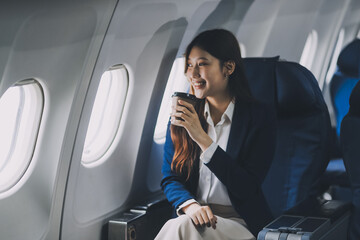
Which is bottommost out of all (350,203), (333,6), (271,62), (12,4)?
(350,203)

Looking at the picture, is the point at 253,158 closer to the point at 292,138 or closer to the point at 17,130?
the point at 292,138

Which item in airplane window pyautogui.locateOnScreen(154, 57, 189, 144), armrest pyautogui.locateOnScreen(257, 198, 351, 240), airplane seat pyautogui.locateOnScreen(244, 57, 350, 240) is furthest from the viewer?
airplane window pyautogui.locateOnScreen(154, 57, 189, 144)

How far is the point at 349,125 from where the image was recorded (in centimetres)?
274

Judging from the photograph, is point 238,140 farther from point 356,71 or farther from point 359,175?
point 356,71

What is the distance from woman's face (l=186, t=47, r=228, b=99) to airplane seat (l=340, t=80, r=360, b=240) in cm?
65

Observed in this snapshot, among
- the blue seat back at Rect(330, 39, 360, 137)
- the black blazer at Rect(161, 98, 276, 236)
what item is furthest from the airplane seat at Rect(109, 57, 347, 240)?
the blue seat back at Rect(330, 39, 360, 137)

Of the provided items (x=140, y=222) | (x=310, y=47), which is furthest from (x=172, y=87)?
(x=310, y=47)

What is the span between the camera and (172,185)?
2.77m

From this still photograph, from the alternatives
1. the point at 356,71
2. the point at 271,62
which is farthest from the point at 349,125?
the point at 356,71

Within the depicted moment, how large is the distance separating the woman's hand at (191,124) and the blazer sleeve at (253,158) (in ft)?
0.43

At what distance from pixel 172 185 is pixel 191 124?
37cm

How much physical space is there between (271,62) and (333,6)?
3528 millimetres

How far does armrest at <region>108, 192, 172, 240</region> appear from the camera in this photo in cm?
317

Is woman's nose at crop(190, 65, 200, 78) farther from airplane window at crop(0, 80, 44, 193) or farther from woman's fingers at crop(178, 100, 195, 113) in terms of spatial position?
airplane window at crop(0, 80, 44, 193)
